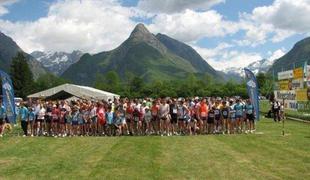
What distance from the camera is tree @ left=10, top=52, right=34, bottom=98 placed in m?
104

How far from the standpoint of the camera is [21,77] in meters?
106

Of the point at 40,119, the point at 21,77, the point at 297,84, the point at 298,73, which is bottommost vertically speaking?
the point at 40,119

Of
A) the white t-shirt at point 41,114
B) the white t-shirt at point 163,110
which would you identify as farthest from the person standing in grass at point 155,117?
the white t-shirt at point 41,114

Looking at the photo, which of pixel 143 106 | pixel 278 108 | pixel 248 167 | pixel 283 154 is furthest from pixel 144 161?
pixel 278 108

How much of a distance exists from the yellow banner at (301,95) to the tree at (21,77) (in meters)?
80.3

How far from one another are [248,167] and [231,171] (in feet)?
2.53

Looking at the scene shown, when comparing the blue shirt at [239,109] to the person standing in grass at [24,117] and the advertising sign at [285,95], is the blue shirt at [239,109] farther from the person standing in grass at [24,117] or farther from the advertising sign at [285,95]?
the advertising sign at [285,95]

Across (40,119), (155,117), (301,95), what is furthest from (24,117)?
(301,95)

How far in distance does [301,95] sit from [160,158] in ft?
72.1

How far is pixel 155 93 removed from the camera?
113 meters

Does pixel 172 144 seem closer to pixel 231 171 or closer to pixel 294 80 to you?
pixel 231 171

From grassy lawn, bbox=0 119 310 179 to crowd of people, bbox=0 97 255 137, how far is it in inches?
75.4

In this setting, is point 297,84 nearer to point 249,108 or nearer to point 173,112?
point 249,108

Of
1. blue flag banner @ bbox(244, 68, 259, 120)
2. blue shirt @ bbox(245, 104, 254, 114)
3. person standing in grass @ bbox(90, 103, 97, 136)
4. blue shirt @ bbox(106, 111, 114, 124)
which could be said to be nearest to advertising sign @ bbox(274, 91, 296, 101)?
blue flag banner @ bbox(244, 68, 259, 120)
